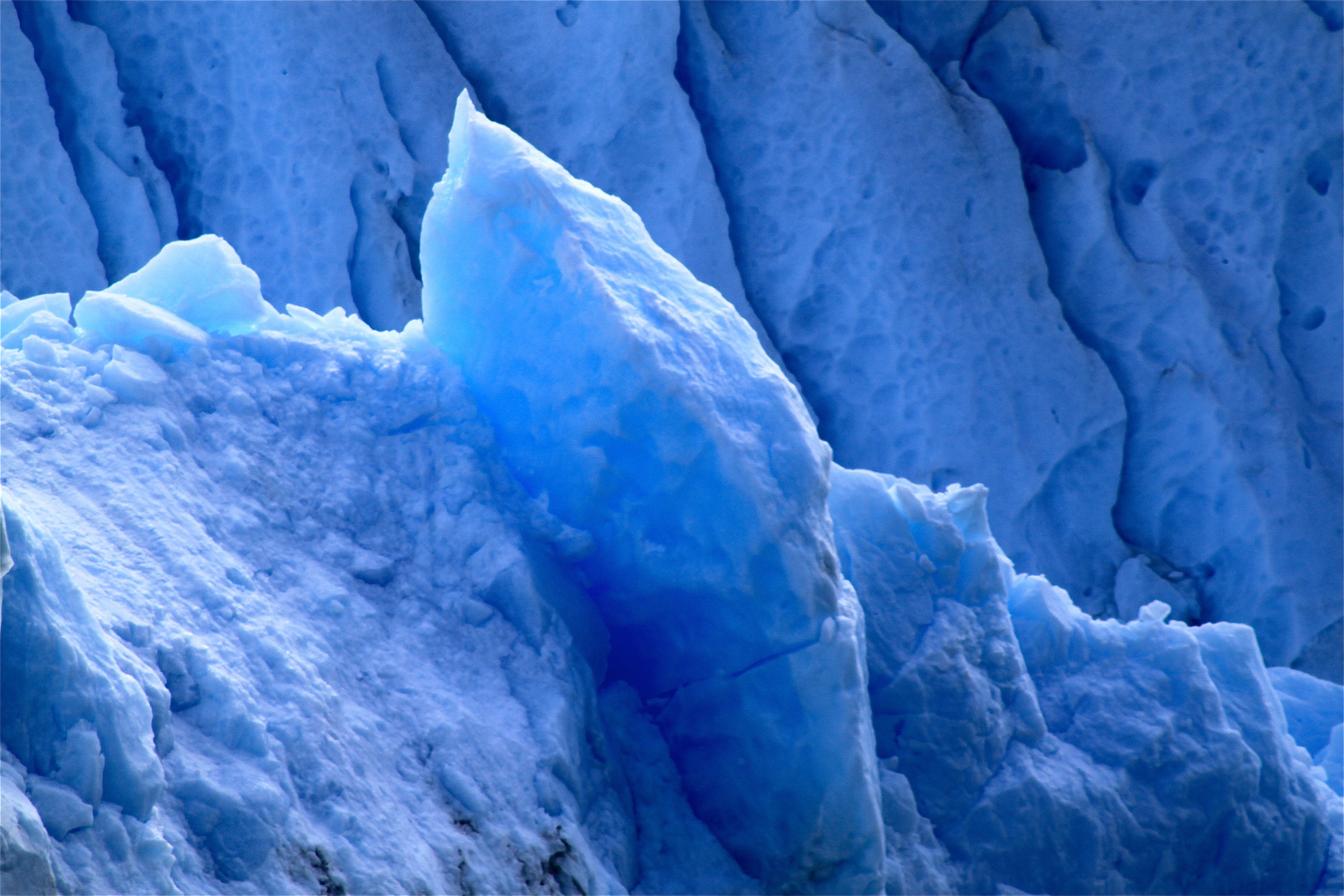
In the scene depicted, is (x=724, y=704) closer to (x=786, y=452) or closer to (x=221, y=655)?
(x=786, y=452)

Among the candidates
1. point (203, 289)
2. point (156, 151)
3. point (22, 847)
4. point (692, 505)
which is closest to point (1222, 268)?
point (692, 505)

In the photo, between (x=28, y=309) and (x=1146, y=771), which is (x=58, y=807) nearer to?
(x=28, y=309)

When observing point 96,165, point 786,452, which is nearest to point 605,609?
point 786,452

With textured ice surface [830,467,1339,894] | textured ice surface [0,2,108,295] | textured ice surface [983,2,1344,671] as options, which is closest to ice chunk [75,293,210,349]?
textured ice surface [830,467,1339,894]

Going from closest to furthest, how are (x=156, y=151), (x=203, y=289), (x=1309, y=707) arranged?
(x=203, y=289) → (x=1309, y=707) → (x=156, y=151)

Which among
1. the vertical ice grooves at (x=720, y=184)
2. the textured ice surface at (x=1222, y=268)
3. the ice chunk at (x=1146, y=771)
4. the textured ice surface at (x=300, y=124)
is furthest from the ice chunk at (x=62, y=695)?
the textured ice surface at (x=1222, y=268)

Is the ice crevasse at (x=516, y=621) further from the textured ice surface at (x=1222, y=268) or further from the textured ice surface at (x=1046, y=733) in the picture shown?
the textured ice surface at (x=1222, y=268)

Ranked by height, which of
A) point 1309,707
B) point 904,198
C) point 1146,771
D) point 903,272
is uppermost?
point 904,198
